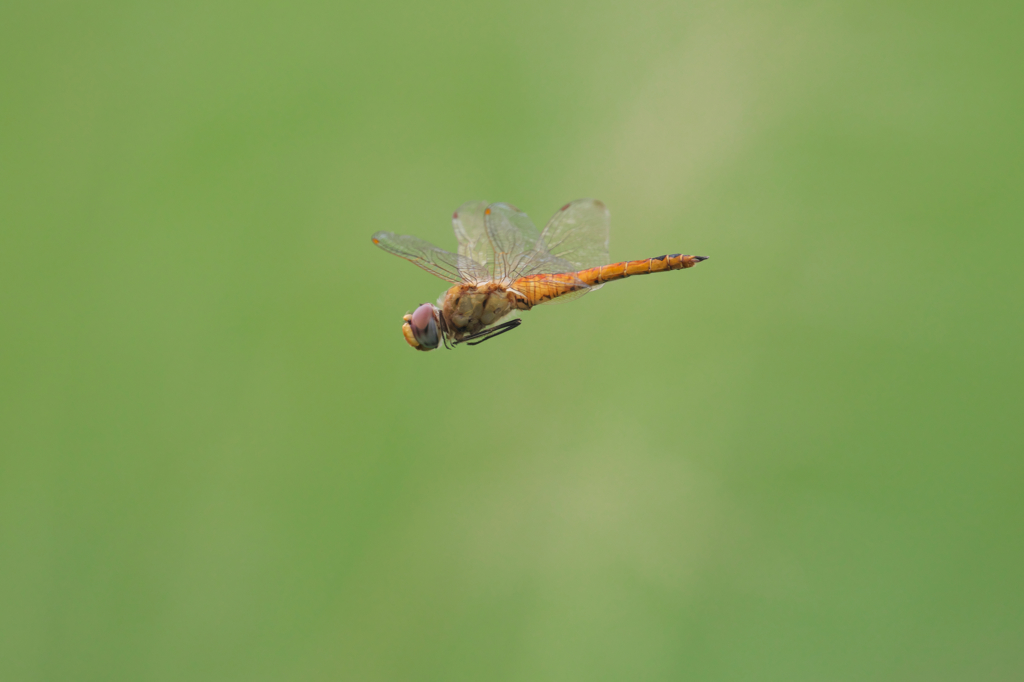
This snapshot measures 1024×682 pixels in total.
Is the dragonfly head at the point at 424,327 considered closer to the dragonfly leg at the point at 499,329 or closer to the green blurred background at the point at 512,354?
the dragonfly leg at the point at 499,329

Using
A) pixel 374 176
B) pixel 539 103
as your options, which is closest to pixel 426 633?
pixel 374 176

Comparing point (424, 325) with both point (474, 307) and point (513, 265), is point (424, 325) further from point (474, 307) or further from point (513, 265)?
point (513, 265)

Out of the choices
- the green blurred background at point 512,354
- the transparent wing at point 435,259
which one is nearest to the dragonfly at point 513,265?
the transparent wing at point 435,259

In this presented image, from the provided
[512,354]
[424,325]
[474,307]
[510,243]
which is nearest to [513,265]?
[510,243]

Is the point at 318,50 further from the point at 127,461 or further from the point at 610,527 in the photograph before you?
the point at 610,527

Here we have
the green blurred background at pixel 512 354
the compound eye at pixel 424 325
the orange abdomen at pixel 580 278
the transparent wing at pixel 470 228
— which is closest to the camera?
the compound eye at pixel 424 325

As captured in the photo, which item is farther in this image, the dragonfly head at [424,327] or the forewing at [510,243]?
the forewing at [510,243]

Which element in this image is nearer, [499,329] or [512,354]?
[499,329]
